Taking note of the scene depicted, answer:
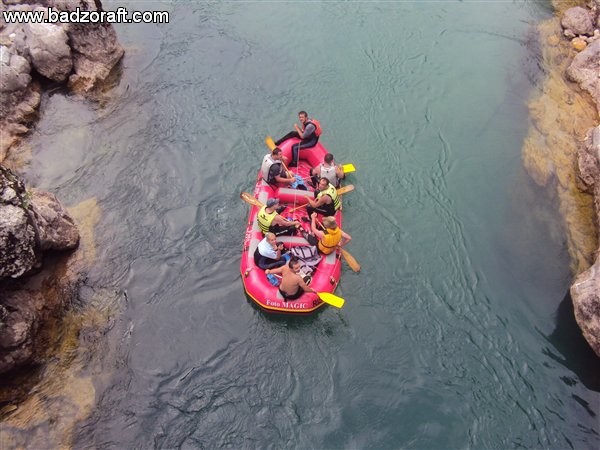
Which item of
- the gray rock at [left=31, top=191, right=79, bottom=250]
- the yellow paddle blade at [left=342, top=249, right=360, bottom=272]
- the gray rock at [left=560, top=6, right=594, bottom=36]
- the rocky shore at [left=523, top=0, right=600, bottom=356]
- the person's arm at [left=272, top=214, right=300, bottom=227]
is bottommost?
the gray rock at [left=31, top=191, right=79, bottom=250]

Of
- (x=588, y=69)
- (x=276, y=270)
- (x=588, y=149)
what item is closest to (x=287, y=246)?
(x=276, y=270)

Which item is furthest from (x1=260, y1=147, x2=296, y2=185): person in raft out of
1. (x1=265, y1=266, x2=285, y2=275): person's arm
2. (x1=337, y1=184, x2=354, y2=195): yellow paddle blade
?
(x1=265, y1=266, x2=285, y2=275): person's arm

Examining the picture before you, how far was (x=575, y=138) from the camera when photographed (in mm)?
11547

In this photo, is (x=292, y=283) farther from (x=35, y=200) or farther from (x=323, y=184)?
(x=35, y=200)

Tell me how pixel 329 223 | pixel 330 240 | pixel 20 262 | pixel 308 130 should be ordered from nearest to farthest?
pixel 20 262 → pixel 329 223 → pixel 330 240 → pixel 308 130

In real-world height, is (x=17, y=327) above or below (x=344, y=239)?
below

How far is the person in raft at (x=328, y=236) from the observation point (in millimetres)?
7852

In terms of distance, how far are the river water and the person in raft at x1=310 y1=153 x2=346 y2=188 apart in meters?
0.73

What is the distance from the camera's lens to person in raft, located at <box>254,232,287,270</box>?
798 cm

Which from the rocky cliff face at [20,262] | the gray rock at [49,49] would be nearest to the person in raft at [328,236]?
the rocky cliff face at [20,262]

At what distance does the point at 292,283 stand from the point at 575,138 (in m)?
8.56

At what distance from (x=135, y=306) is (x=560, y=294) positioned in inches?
304

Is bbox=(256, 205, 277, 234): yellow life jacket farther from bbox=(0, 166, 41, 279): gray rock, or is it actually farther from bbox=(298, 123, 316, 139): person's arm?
bbox=(0, 166, 41, 279): gray rock

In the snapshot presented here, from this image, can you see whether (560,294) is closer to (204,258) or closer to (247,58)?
(204,258)
